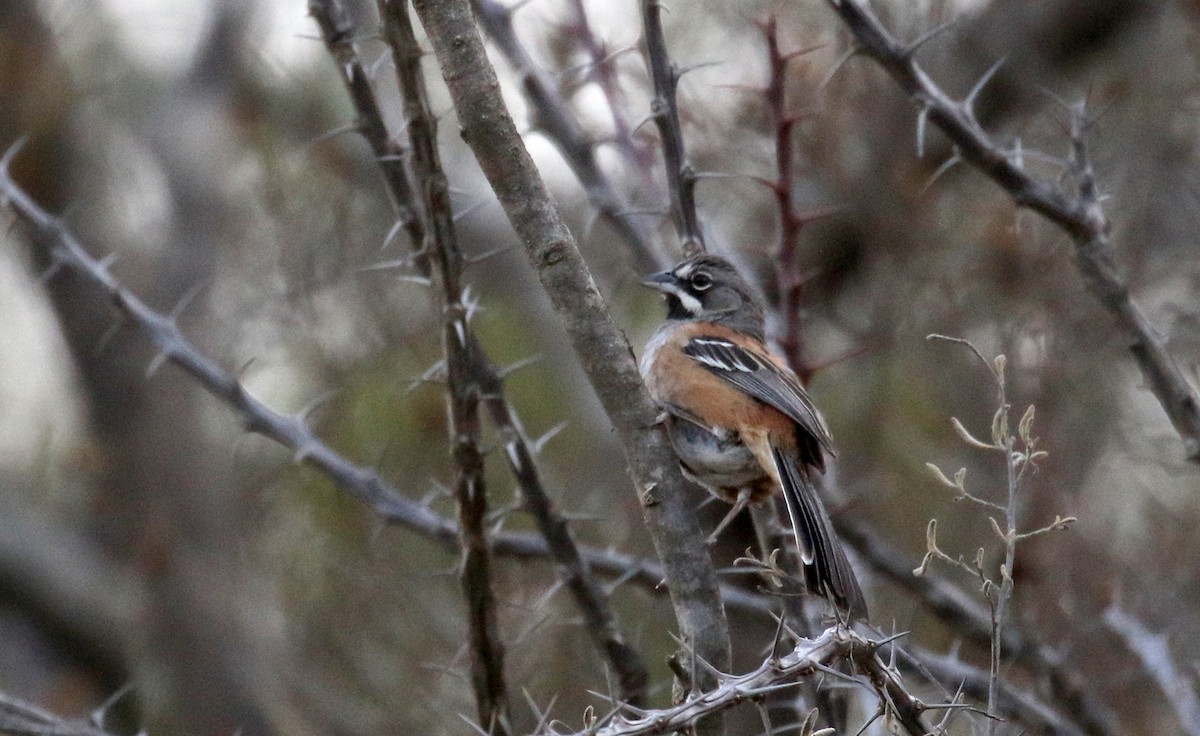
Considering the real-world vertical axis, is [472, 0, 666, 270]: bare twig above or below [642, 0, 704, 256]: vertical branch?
above

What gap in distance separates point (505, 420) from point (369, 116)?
3.72 ft

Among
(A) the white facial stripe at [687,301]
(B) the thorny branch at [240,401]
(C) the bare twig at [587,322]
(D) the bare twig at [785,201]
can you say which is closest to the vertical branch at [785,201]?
(D) the bare twig at [785,201]

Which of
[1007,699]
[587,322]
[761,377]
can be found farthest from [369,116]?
[1007,699]

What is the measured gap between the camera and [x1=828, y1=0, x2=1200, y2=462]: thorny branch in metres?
4.93

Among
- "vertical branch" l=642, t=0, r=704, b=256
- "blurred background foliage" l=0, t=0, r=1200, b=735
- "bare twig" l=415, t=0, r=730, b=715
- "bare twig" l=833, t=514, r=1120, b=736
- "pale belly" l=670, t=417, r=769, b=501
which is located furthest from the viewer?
"blurred background foliage" l=0, t=0, r=1200, b=735

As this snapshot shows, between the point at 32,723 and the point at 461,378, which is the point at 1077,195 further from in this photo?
the point at 32,723

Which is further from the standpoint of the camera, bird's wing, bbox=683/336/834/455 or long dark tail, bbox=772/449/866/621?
bird's wing, bbox=683/336/834/455

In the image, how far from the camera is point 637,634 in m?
7.67

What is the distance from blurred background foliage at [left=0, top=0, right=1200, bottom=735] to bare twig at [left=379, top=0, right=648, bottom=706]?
1604 mm

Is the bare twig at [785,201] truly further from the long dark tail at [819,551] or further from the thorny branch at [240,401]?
the thorny branch at [240,401]

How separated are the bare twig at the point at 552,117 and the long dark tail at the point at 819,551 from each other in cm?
149

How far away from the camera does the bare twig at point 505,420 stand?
4020mm

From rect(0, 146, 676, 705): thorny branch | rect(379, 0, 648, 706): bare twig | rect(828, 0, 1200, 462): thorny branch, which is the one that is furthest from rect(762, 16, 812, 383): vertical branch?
rect(379, 0, 648, 706): bare twig

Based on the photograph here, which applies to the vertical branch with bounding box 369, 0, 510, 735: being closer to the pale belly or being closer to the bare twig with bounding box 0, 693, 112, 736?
the pale belly
